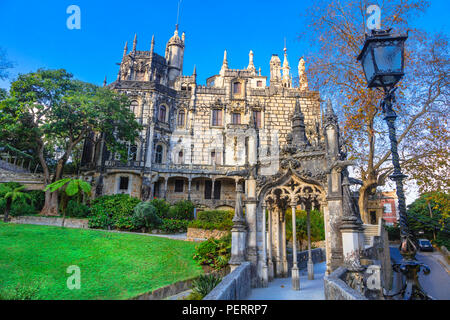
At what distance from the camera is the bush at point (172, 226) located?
22.3 m

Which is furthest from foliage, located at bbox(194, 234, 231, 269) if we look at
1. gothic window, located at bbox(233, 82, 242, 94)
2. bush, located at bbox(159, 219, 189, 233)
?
gothic window, located at bbox(233, 82, 242, 94)

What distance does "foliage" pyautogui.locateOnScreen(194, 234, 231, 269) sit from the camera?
1281cm

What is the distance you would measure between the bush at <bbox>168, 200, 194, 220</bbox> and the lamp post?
22609 millimetres

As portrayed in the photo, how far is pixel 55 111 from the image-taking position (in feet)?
A: 84.0

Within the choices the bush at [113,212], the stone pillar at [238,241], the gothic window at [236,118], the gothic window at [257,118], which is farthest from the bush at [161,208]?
the gothic window at [257,118]

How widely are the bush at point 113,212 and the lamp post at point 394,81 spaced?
2082 centimetres

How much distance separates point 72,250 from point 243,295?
33.3ft

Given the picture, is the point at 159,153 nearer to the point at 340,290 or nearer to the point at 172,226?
the point at 172,226

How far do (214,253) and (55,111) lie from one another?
21.8 m

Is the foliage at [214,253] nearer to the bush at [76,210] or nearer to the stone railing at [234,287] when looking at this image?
the stone railing at [234,287]

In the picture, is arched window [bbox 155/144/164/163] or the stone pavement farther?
arched window [bbox 155/144/164/163]

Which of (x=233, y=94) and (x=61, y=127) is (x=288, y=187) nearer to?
(x=61, y=127)

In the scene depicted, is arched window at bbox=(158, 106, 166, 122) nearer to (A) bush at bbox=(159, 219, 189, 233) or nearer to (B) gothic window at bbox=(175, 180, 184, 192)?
(B) gothic window at bbox=(175, 180, 184, 192)

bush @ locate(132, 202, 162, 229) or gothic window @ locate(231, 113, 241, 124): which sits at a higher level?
gothic window @ locate(231, 113, 241, 124)
